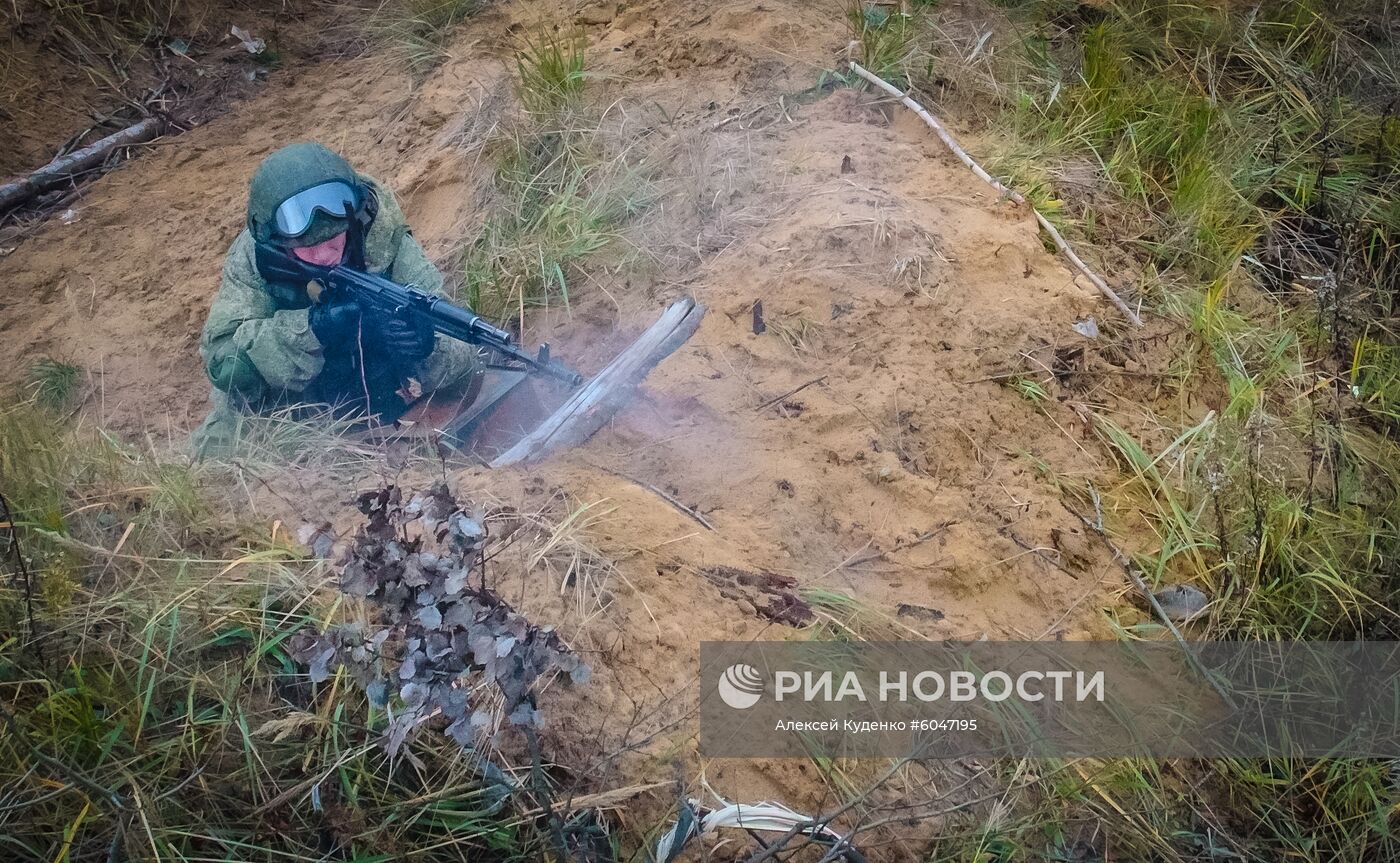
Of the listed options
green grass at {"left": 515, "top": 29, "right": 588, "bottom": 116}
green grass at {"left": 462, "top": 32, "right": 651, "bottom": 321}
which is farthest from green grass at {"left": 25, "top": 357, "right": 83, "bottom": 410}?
green grass at {"left": 515, "top": 29, "right": 588, "bottom": 116}

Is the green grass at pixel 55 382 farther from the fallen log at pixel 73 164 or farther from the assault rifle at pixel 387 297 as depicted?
the assault rifle at pixel 387 297

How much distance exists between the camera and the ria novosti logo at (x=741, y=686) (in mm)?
2223

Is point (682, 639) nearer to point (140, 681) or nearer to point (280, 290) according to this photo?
point (140, 681)

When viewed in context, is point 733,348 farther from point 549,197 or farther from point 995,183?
point 549,197

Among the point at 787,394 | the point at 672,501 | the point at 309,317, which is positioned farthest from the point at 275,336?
the point at 787,394

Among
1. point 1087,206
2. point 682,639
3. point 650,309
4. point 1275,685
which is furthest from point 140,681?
point 1087,206

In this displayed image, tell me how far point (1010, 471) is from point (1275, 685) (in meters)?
0.82

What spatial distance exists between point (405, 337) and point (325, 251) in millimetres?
348

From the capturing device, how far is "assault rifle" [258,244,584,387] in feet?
10.0

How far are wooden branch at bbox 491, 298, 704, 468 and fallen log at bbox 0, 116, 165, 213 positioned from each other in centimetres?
→ 330

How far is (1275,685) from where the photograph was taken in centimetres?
245

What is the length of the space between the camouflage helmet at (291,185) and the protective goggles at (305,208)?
13 millimetres

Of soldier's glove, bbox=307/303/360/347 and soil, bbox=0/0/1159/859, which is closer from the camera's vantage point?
soil, bbox=0/0/1159/859

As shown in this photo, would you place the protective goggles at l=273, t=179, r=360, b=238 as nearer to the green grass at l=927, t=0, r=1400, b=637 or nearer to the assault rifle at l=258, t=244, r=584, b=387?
the assault rifle at l=258, t=244, r=584, b=387
